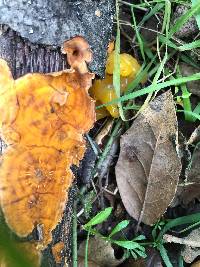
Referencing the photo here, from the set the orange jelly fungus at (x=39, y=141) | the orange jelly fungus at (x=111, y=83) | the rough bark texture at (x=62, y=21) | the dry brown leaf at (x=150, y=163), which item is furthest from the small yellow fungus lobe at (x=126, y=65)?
the orange jelly fungus at (x=39, y=141)

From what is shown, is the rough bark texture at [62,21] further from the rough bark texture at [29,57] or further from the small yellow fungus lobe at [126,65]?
the small yellow fungus lobe at [126,65]

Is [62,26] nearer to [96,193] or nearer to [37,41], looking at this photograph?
[37,41]

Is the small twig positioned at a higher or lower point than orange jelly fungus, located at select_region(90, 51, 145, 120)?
lower

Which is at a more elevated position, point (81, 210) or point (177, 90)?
point (177, 90)

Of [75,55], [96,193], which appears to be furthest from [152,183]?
[75,55]

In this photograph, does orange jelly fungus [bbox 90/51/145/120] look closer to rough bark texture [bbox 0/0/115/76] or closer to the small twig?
rough bark texture [bbox 0/0/115/76]

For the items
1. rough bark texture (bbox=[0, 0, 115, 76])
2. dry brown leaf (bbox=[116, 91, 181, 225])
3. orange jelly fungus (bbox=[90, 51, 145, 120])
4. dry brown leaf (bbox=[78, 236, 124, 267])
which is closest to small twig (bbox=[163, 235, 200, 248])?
dry brown leaf (bbox=[116, 91, 181, 225])
